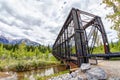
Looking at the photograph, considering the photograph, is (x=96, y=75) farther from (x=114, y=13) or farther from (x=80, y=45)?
(x=114, y=13)

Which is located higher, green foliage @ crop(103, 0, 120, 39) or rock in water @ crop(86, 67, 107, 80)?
green foliage @ crop(103, 0, 120, 39)

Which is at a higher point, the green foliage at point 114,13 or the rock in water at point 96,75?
the green foliage at point 114,13

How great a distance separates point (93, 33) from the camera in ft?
44.6

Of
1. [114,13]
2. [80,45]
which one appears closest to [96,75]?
[80,45]

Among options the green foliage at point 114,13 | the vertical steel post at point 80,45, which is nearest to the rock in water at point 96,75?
the vertical steel post at point 80,45

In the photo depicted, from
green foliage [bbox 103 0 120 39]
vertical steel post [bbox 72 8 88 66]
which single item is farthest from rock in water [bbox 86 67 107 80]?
A: green foliage [bbox 103 0 120 39]

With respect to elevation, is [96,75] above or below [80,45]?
below

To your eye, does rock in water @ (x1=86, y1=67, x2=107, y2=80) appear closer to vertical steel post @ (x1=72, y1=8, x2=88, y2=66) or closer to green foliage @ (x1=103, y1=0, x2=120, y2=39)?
vertical steel post @ (x1=72, y1=8, x2=88, y2=66)

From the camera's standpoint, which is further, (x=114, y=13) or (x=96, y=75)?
(x=114, y=13)

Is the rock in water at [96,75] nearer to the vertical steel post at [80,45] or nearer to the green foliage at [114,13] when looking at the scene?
the vertical steel post at [80,45]

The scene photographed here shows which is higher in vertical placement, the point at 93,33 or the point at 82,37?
the point at 93,33

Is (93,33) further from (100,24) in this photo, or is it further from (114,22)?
(114,22)

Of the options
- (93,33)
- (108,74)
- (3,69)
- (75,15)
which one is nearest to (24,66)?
(3,69)

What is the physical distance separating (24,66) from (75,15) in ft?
75.8
